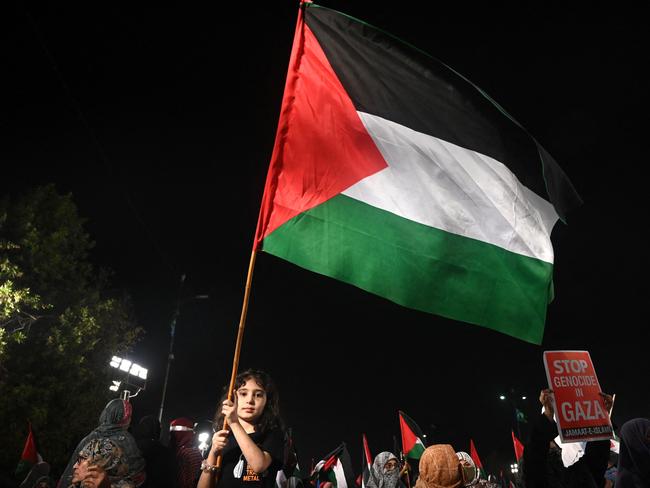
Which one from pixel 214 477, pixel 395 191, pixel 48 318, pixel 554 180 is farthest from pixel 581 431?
pixel 48 318

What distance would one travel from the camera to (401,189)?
4227 mm

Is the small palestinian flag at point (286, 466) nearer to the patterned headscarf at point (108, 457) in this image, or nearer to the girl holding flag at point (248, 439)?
the girl holding flag at point (248, 439)

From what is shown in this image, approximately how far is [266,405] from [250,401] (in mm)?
202

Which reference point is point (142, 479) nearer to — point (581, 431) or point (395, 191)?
point (395, 191)

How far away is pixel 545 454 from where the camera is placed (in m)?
4.17

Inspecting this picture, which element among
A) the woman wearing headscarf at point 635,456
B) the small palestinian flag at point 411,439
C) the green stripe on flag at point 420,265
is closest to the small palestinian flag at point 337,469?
the small palestinian flag at point 411,439

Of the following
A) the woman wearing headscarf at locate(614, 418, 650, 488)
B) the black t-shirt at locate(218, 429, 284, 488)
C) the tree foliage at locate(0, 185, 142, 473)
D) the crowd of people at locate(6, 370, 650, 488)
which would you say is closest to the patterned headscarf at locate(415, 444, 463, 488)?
the crowd of people at locate(6, 370, 650, 488)

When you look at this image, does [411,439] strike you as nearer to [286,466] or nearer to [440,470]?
[286,466]

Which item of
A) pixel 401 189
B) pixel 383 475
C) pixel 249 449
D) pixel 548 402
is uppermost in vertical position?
pixel 401 189

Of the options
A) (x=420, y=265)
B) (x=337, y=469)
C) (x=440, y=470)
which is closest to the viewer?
(x=440, y=470)

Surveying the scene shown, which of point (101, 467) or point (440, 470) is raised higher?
point (101, 467)

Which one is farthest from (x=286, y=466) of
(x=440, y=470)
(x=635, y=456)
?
(x=635, y=456)

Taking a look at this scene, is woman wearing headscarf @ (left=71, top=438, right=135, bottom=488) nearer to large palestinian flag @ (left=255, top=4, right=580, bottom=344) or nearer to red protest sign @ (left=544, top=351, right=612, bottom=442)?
large palestinian flag @ (left=255, top=4, right=580, bottom=344)

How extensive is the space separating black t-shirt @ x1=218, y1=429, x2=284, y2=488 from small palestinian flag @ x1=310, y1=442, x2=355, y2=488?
774 cm
